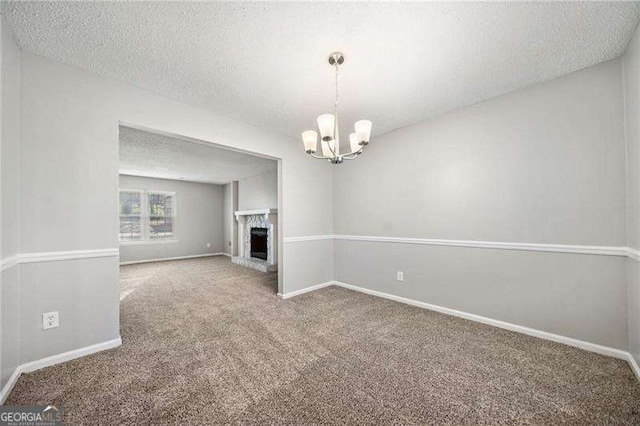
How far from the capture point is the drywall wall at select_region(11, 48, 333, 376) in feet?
5.98

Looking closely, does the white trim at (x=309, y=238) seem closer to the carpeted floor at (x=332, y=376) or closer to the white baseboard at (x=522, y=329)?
the carpeted floor at (x=332, y=376)

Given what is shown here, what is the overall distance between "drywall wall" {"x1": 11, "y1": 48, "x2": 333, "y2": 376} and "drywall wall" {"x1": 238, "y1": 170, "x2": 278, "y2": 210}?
337cm

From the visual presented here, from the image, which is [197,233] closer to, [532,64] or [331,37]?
[331,37]

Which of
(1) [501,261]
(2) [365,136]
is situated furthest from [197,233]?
(1) [501,261]

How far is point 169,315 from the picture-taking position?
112 inches

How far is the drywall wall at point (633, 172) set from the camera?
5.53 feet

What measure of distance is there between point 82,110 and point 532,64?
3.90m

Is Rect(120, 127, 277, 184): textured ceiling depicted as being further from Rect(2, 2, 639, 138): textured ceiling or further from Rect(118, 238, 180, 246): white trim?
Rect(118, 238, 180, 246): white trim

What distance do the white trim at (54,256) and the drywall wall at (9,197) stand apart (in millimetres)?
33

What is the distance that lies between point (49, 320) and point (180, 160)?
3.60m

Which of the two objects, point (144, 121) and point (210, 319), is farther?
point (210, 319)

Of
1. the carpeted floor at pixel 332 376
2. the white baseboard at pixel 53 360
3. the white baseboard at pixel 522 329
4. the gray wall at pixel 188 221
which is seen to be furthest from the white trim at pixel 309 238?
the gray wall at pixel 188 221

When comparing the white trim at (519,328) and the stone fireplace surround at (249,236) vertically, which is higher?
the stone fireplace surround at (249,236)

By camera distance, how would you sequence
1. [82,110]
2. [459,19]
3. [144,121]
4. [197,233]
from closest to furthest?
[459,19] < [82,110] < [144,121] < [197,233]
